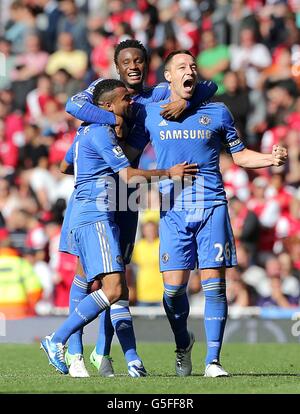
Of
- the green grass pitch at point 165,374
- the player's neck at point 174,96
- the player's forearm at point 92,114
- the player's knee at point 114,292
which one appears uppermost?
the player's neck at point 174,96

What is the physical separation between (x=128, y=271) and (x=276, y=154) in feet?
22.7

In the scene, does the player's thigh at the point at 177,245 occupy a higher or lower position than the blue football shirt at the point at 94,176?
lower

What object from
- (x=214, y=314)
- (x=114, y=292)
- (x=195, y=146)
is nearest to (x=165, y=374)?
(x=214, y=314)

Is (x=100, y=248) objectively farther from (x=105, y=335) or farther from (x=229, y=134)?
(x=229, y=134)

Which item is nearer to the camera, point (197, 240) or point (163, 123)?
point (197, 240)

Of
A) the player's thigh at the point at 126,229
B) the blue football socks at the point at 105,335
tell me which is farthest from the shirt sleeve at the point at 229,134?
the blue football socks at the point at 105,335

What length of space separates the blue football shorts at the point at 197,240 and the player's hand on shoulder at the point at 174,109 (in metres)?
0.75

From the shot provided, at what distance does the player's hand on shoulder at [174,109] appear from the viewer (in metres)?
8.89

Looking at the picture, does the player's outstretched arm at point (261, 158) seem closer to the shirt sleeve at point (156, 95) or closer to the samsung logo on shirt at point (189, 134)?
the samsung logo on shirt at point (189, 134)

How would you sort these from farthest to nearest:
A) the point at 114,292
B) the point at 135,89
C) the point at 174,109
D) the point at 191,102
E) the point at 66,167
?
the point at 66,167, the point at 135,89, the point at 191,102, the point at 174,109, the point at 114,292

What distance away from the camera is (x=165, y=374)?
9.28 meters

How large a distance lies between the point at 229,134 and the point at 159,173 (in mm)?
759

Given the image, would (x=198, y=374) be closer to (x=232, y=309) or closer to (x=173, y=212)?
(x=173, y=212)

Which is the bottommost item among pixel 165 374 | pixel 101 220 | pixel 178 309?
pixel 165 374
